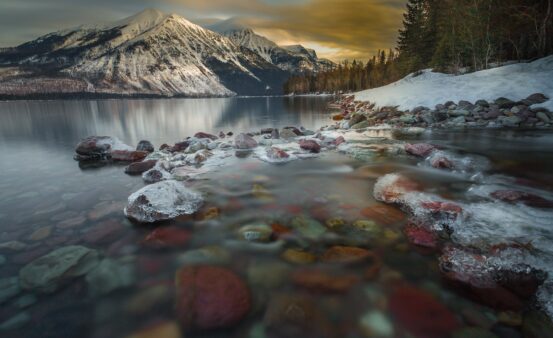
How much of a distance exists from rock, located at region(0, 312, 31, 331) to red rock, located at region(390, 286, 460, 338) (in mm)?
4063

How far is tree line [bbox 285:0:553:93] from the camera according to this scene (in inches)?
996

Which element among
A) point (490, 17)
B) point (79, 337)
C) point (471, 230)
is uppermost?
point (490, 17)

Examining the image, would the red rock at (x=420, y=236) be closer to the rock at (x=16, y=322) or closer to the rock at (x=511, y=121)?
the rock at (x=16, y=322)

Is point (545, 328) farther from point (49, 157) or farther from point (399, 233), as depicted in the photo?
point (49, 157)

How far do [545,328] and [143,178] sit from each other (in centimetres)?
869

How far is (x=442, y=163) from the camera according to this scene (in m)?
8.09

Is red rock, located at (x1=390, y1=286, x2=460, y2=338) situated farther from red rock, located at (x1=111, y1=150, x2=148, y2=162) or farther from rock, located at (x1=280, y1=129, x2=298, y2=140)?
rock, located at (x1=280, y1=129, x2=298, y2=140)

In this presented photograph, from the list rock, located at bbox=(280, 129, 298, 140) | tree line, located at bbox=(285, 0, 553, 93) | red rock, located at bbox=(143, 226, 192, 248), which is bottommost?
red rock, located at bbox=(143, 226, 192, 248)

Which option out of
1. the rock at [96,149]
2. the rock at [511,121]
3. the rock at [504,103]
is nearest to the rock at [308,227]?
the rock at [96,149]

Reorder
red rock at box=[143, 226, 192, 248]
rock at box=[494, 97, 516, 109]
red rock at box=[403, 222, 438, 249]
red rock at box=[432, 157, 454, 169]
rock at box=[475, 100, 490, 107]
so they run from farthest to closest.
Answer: rock at box=[475, 100, 490, 107]
rock at box=[494, 97, 516, 109]
red rock at box=[432, 157, 454, 169]
red rock at box=[143, 226, 192, 248]
red rock at box=[403, 222, 438, 249]

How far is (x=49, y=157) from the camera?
12.6 m

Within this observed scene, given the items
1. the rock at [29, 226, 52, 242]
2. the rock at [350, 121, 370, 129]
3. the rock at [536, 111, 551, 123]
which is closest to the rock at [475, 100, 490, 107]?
the rock at [536, 111, 551, 123]

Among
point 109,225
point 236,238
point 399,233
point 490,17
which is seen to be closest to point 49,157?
point 109,225

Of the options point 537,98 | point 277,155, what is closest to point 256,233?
point 277,155
